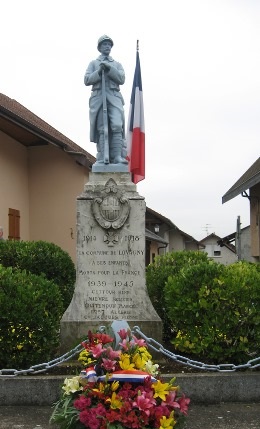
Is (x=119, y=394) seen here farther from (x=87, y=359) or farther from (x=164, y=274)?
(x=164, y=274)

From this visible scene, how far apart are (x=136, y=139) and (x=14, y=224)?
32.4ft

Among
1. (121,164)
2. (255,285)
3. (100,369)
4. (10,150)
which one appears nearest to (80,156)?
(10,150)

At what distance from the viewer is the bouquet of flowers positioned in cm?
436

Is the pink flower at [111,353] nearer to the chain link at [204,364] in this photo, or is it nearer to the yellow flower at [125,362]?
the yellow flower at [125,362]

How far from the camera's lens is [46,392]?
23.2 ft

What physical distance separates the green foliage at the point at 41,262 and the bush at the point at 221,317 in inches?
192

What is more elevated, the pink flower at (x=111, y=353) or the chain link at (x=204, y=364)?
the pink flower at (x=111, y=353)

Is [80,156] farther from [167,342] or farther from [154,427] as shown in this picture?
[154,427]

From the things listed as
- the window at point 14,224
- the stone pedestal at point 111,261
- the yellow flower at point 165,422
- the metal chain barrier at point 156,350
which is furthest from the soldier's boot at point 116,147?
the window at point 14,224

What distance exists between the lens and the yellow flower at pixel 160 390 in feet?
14.7

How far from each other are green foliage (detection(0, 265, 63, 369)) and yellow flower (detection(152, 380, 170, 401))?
324 centimetres

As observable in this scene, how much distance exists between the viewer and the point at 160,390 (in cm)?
452

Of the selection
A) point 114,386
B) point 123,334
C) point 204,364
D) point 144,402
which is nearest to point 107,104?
point 204,364

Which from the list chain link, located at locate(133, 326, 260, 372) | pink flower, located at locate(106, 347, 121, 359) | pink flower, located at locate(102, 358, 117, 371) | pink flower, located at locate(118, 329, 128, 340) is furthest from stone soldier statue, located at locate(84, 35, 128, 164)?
pink flower, located at locate(102, 358, 117, 371)
